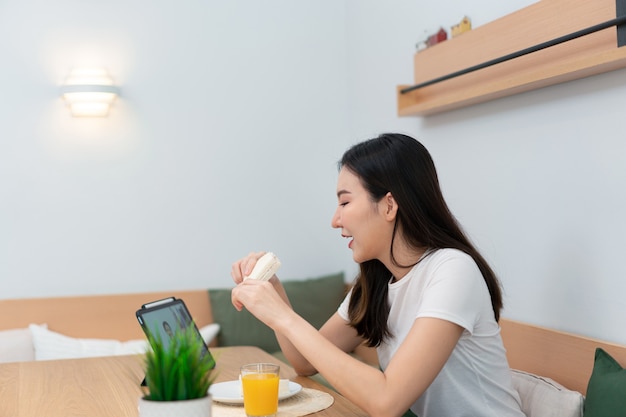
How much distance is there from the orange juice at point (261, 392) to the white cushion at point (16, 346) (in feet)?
5.31

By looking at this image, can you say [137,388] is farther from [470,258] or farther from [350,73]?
[350,73]

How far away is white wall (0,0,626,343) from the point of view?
2.86m

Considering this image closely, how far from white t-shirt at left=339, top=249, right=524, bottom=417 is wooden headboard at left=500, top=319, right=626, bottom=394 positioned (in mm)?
338

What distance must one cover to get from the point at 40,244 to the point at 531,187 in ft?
5.91

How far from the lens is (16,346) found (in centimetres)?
270

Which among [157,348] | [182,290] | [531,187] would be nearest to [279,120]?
[182,290]

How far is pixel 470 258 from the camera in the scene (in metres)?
1.51

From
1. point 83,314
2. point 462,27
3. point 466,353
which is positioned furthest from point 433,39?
point 83,314

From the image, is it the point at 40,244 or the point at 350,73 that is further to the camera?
the point at 350,73

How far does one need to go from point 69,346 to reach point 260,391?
1.63m

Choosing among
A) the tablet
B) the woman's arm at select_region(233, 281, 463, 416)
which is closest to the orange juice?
Answer: the woman's arm at select_region(233, 281, 463, 416)

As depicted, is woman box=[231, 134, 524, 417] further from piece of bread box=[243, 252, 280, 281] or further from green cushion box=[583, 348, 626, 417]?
green cushion box=[583, 348, 626, 417]

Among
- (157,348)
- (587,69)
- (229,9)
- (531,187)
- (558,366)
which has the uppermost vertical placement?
(229,9)

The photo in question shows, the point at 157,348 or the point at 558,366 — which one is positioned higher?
the point at 157,348
